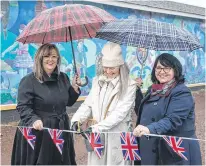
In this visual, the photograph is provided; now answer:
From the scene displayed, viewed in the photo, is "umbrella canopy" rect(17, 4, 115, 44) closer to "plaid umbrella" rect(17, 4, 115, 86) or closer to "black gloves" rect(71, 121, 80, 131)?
"plaid umbrella" rect(17, 4, 115, 86)

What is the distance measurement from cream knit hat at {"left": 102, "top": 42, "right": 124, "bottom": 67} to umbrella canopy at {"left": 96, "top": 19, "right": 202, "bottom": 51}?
0.27 ft

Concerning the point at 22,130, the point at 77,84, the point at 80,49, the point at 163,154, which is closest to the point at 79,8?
the point at 77,84

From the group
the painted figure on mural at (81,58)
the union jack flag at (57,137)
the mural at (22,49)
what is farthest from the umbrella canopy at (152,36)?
the painted figure on mural at (81,58)

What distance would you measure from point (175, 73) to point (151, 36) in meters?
0.52

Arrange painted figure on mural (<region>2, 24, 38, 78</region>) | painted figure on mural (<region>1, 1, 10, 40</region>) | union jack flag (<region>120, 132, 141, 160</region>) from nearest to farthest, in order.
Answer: union jack flag (<region>120, 132, 141, 160</region>) < painted figure on mural (<region>1, 1, 10, 40</region>) < painted figure on mural (<region>2, 24, 38, 78</region>)

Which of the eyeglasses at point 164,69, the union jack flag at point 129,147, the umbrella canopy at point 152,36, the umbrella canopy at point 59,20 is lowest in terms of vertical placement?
the union jack flag at point 129,147

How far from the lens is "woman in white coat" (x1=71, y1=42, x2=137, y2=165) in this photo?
3.68 metres

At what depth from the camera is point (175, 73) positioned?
3.56 metres

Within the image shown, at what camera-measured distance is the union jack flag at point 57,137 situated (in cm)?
404

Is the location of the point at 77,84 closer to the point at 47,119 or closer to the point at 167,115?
the point at 47,119

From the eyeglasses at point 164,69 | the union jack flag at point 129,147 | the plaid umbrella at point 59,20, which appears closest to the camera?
the eyeglasses at point 164,69

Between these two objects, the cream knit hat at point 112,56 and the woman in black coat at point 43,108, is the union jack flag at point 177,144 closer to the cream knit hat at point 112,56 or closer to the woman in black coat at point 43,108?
the cream knit hat at point 112,56

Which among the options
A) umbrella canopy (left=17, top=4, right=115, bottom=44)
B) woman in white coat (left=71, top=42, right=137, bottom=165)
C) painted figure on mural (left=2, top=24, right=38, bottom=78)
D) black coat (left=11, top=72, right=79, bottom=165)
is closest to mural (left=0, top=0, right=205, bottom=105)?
painted figure on mural (left=2, top=24, right=38, bottom=78)

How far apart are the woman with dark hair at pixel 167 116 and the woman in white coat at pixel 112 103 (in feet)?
0.66
